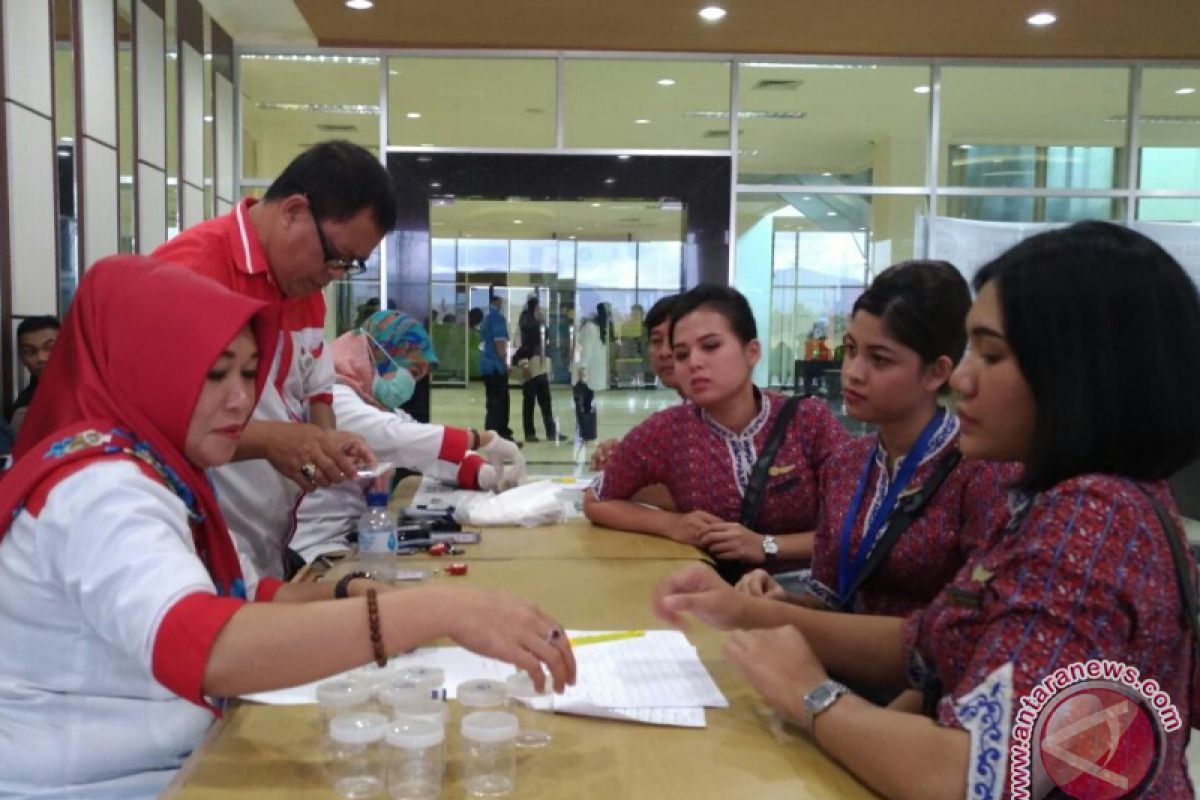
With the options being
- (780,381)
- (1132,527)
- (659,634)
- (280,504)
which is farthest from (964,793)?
(780,381)

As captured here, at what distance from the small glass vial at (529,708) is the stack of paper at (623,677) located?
0.06 feet

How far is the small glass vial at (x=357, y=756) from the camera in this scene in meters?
1.10

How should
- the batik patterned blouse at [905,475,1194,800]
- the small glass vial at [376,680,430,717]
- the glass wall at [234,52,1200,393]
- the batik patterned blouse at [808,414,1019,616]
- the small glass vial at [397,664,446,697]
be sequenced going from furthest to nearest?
the glass wall at [234,52,1200,393], the batik patterned blouse at [808,414,1019,616], the small glass vial at [397,664,446,697], the small glass vial at [376,680,430,717], the batik patterned blouse at [905,475,1194,800]

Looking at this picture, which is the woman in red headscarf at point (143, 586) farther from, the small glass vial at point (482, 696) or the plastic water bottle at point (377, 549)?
the plastic water bottle at point (377, 549)

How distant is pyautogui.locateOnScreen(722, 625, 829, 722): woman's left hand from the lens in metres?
1.24

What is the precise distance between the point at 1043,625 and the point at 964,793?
204 mm

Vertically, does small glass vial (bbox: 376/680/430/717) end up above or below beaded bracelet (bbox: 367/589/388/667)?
below

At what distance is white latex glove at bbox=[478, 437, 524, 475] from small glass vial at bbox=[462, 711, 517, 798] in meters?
2.17

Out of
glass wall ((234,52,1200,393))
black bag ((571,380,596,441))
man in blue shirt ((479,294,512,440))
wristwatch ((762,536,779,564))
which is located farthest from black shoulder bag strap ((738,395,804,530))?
man in blue shirt ((479,294,512,440))

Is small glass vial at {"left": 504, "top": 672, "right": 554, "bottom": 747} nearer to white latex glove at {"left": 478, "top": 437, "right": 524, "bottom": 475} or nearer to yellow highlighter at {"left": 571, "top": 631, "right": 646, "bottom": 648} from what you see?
yellow highlighter at {"left": 571, "top": 631, "right": 646, "bottom": 648}

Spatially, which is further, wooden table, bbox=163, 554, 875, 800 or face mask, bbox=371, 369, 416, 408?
face mask, bbox=371, 369, 416, 408

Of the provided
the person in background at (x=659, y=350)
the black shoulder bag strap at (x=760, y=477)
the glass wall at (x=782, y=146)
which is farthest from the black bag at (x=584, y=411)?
the black shoulder bag strap at (x=760, y=477)

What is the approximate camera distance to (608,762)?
1199mm

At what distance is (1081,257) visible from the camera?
1.02 meters
